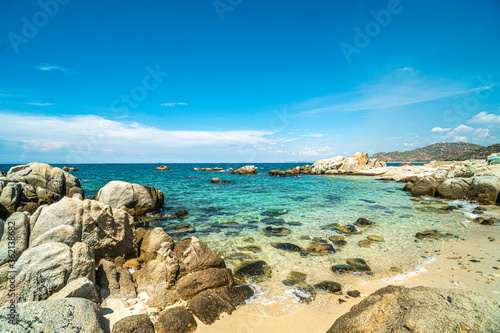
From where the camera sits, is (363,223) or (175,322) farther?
(363,223)

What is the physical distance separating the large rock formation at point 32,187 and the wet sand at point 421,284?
16416 millimetres

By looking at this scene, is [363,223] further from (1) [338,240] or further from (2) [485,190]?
(2) [485,190]

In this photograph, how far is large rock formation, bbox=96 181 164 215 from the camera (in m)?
14.6

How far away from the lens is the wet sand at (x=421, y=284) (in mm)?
5043

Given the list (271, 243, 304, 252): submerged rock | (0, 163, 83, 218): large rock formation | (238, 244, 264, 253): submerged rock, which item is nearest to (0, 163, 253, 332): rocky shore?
(238, 244, 264, 253): submerged rock

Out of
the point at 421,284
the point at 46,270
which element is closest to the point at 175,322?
the point at 46,270

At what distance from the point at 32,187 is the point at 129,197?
750 cm

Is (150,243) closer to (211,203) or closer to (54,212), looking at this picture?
(54,212)

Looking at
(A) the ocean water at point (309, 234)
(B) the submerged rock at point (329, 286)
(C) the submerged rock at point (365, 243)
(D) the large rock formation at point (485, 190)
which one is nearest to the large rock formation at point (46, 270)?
(A) the ocean water at point (309, 234)

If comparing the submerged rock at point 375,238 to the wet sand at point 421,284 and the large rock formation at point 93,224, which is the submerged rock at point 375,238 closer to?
the wet sand at point 421,284

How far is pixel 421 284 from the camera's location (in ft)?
21.6

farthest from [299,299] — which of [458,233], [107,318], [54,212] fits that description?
[458,233]

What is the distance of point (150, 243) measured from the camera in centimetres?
844

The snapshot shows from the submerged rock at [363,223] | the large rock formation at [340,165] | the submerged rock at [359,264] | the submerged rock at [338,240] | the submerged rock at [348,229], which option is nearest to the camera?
the submerged rock at [359,264]
